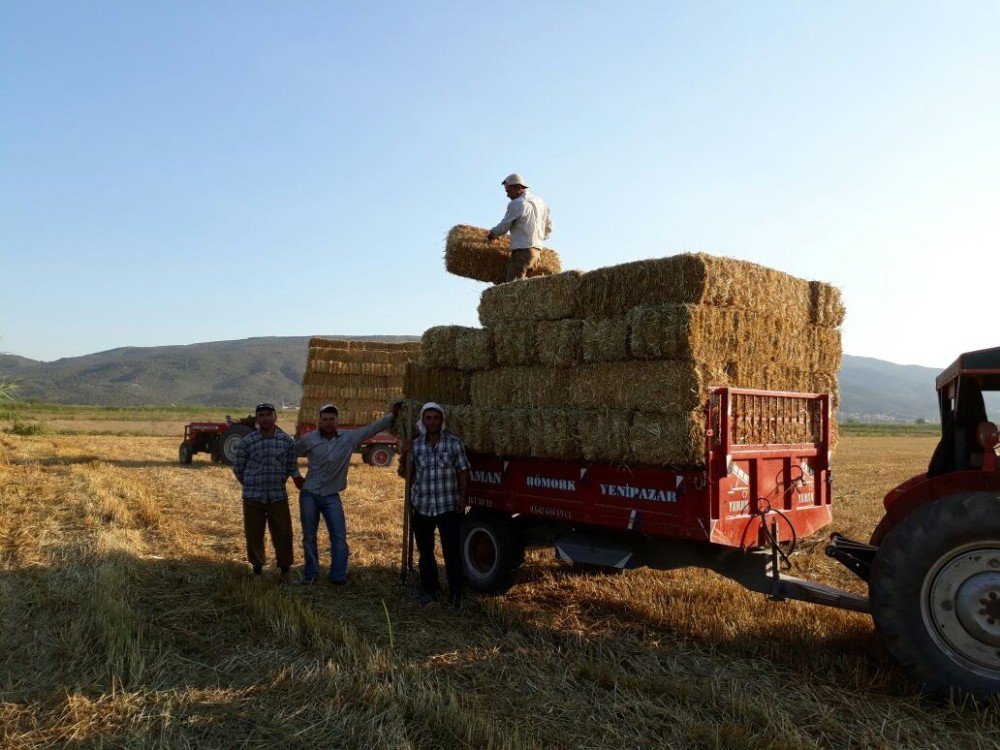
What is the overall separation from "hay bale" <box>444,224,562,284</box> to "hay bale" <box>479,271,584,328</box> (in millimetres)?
1960

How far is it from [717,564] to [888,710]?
1692mm

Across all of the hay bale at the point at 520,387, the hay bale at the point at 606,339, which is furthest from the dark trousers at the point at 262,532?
the hay bale at the point at 606,339

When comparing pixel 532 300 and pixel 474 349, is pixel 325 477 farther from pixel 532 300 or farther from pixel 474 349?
pixel 532 300

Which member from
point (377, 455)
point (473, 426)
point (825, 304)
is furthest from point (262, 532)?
point (377, 455)

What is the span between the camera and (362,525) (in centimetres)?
1106

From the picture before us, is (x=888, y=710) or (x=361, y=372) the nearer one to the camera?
(x=888, y=710)

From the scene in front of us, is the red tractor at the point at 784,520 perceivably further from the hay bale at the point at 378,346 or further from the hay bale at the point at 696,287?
the hay bale at the point at 378,346

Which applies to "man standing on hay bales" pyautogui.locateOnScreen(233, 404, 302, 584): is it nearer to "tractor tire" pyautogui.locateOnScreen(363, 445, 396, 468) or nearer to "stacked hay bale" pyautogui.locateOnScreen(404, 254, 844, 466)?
"stacked hay bale" pyautogui.locateOnScreen(404, 254, 844, 466)

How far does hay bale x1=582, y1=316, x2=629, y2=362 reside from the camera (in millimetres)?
6379

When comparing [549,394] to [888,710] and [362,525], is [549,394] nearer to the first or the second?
[888,710]

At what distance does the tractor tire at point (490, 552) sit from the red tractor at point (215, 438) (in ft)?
42.5

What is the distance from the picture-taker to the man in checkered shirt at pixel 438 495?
7316 millimetres

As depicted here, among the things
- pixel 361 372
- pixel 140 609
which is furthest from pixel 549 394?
pixel 361 372

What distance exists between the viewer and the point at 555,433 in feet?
22.3
